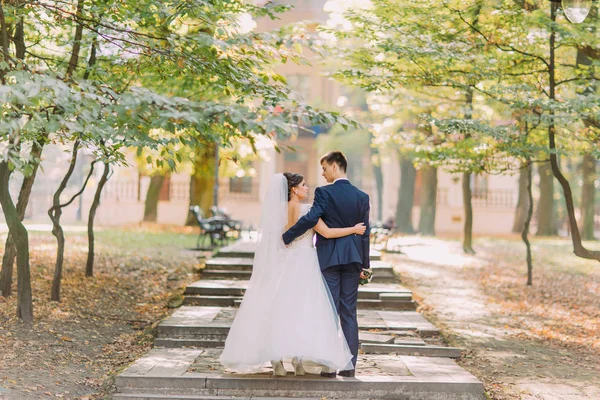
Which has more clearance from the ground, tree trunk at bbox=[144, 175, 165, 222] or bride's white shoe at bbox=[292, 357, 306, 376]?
tree trunk at bbox=[144, 175, 165, 222]

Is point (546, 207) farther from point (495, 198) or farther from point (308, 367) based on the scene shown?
point (308, 367)

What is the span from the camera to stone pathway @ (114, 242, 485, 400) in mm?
6902

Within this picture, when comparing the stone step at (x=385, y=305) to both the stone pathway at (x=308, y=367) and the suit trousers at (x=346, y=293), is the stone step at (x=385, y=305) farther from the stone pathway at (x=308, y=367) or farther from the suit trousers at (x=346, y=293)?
the suit trousers at (x=346, y=293)

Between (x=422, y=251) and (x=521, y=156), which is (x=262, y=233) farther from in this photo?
(x=422, y=251)

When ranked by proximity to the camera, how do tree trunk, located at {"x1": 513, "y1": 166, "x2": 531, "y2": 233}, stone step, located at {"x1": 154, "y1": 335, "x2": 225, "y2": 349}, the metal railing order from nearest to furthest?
stone step, located at {"x1": 154, "y1": 335, "x2": 225, "y2": 349} → tree trunk, located at {"x1": 513, "y1": 166, "x2": 531, "y2": 233} → the metal railing

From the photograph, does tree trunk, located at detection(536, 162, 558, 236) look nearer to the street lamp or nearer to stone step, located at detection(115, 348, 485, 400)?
the street lamp

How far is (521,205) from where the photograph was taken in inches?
1341

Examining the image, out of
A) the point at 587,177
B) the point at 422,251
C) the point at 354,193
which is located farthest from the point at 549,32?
the point at 587,177

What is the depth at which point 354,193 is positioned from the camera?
707cm

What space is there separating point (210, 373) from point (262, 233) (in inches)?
55.1

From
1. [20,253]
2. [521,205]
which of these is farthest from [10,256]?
[521,205]

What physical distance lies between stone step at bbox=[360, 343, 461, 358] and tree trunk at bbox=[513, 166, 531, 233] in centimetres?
2441

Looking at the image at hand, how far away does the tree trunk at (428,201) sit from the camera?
3048cm

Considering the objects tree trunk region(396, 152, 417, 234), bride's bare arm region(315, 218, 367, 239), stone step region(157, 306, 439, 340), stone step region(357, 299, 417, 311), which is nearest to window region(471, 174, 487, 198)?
tree trunk region(396, 152, 417, 234)
